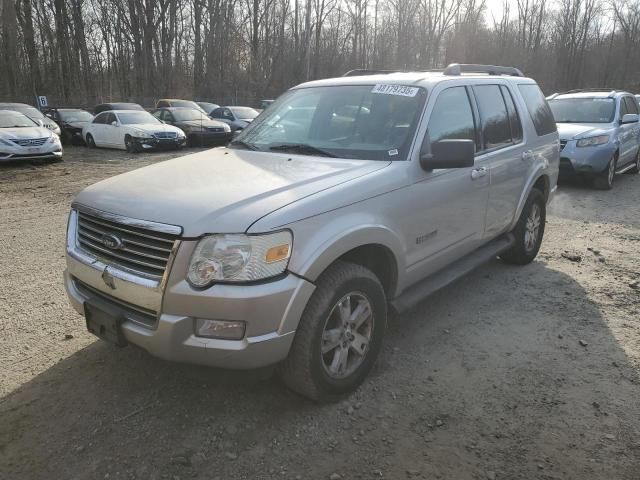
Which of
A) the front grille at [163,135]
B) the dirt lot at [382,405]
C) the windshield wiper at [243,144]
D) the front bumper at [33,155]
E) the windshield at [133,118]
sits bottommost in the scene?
the dirt lot at [382,405]

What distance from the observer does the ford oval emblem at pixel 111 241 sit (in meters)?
2.80

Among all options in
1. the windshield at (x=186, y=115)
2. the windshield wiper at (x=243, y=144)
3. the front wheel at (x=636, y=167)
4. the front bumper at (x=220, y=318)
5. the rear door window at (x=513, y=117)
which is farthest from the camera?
the windshield at (x=186, y=115)

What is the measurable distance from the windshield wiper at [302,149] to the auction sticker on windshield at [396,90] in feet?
2.21

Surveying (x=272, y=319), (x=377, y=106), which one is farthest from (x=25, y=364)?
(x=377, y=106)

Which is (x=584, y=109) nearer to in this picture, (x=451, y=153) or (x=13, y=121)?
(x=451, y=153)

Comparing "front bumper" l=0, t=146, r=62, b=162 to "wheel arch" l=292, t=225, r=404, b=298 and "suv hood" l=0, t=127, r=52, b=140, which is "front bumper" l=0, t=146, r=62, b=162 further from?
"wheel arch" l=292, t=225, r=404, b=298

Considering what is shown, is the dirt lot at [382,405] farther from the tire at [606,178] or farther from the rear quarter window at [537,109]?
the tire at [606,178]

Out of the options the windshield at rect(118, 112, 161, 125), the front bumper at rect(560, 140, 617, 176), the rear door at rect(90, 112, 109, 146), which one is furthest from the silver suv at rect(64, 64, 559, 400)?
the rear door at rect(90, 112, 109, 146)

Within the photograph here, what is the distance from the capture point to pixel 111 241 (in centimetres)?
285

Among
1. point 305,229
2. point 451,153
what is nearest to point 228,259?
point 305,229

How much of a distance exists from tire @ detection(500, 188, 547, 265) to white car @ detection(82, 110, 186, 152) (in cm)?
1423

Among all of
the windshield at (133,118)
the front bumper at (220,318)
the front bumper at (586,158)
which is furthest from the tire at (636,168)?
the windshield at (133,118)

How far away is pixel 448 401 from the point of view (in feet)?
10.3

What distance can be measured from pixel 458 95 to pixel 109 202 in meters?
2.71
